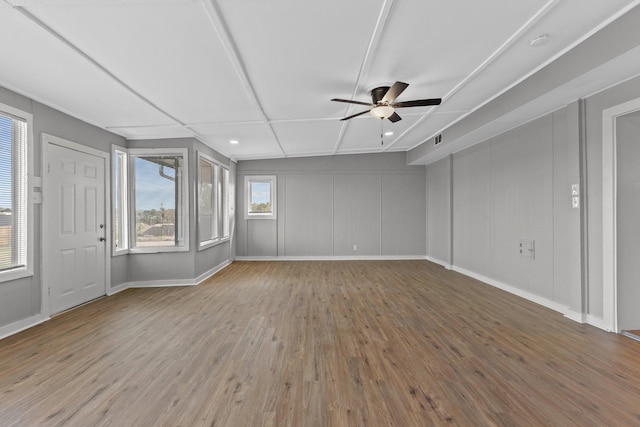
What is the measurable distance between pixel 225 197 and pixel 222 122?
9.42 feet

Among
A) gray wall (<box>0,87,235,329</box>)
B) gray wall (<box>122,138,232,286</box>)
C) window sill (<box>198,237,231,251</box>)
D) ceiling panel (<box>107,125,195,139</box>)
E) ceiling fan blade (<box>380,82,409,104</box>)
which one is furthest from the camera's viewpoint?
window sill (<box>198,237,231,251</box>)

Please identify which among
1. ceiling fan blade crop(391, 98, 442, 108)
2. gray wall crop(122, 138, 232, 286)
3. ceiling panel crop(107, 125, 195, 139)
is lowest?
gray wall crop(122, 138, 232, 286)

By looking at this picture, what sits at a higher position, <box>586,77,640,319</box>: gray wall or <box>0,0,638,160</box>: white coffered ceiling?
<box>0,0,638,160</box>: white coffered ceiling

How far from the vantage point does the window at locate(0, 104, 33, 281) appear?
3074mm

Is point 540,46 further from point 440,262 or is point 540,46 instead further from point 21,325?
point 21,325

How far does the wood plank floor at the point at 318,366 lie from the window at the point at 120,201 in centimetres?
110

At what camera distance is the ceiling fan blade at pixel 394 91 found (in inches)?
115

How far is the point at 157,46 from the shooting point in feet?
7.88

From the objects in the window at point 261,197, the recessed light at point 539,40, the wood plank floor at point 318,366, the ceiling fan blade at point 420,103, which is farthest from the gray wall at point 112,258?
the recessed light at point 539,40

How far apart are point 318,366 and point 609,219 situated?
3.29 meters

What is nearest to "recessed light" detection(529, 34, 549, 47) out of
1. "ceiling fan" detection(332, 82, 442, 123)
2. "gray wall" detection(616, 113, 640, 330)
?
"ceiling fan" detection(332, 82, 442, 123)

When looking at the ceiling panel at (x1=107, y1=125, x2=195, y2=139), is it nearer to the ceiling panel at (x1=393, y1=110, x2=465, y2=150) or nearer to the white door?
the white door

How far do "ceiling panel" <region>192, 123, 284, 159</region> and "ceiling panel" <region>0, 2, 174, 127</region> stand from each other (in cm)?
83

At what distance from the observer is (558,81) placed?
2.95 meters
